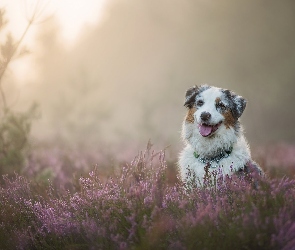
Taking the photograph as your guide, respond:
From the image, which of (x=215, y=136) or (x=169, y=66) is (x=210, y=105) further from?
(x=169, y=66)

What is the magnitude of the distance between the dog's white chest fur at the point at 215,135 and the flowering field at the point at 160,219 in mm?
584

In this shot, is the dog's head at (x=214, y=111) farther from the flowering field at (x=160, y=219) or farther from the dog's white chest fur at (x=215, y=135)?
the flowering field at (x=160, y=219)

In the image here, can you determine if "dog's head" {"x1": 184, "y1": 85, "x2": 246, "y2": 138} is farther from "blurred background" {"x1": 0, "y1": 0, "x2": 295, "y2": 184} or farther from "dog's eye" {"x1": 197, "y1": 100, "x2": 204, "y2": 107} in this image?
"blurred background" {"x1": 0, "y1": 0, "x2": 295, "y2": 184}

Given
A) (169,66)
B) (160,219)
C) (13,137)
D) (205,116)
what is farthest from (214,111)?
(169,66)

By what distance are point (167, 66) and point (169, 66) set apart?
3.25ft

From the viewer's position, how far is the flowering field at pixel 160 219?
4.01m

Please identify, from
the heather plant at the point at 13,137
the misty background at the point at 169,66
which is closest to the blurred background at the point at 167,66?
the misty background at the point at 169,66

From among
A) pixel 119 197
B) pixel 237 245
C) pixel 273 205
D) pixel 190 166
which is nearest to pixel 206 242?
pixel 237 245

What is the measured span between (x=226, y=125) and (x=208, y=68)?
3387 centimetres

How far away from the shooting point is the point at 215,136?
6.05 m

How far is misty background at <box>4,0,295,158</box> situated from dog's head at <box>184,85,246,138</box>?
14.6 m

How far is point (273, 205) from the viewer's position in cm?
434

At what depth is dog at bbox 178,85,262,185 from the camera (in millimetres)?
5855

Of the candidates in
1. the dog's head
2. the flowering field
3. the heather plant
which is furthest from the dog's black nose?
the heather plant
